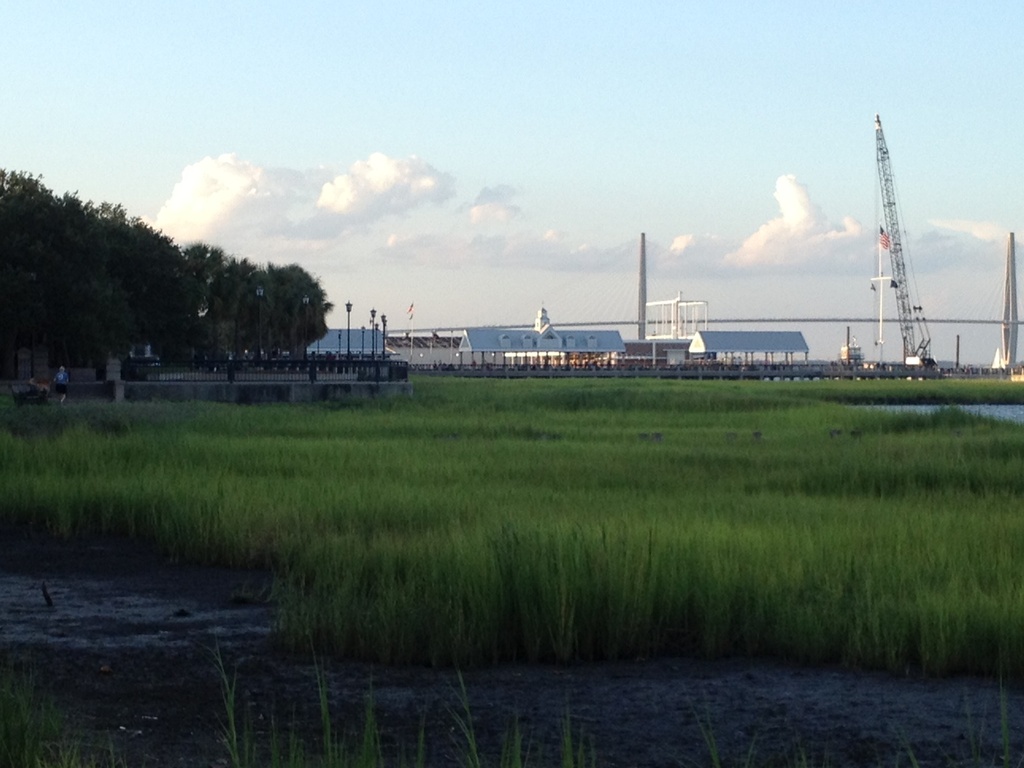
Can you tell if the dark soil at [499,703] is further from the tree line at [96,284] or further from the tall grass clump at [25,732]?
the tree line at [96,284]

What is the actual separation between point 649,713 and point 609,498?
34.1 feet

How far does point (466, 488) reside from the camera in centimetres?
2262

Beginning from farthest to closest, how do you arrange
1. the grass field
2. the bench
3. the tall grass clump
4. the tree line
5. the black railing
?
the black railing → the tree line → the bench → the grass field → the tall grass clump

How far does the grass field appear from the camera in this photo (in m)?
12.4

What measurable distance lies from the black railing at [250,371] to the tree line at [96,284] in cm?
177

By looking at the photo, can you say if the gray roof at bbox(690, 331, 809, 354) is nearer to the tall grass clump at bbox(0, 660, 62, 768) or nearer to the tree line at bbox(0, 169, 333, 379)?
the tree line at bbox(0, 169, 333, 379)

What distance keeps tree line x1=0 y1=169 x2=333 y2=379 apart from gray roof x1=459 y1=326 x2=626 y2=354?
8647 centimetres

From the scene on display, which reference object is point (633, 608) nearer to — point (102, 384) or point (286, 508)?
point (286, 508)

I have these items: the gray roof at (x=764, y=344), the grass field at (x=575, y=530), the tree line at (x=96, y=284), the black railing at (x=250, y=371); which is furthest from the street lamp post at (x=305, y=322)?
the gray roof at (x=764, y=344)

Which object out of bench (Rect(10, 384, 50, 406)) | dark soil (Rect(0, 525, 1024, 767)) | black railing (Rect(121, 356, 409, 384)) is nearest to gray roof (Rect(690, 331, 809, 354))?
black railing (Rect(121, 356, 409, 384))

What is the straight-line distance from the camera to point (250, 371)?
2507 inches

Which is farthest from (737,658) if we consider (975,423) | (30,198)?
A: (30,198)

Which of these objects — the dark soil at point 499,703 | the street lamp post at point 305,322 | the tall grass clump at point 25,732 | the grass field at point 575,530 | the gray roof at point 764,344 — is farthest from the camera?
the gray roof at point 764,344

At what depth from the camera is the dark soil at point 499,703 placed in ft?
32.2
